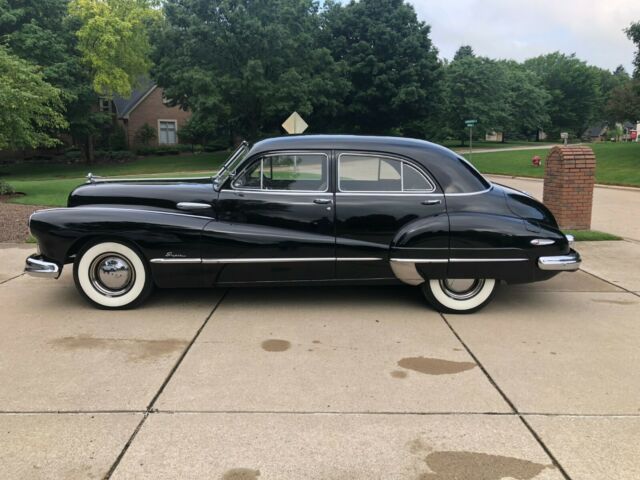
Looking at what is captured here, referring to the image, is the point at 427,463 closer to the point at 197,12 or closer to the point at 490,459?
the point at 490,459

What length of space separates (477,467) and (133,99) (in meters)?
49.0

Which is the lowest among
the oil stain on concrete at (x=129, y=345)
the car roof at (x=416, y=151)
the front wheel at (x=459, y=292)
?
the oil stain on concrete at (x=129, y=345)

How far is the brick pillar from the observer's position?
28.6ft

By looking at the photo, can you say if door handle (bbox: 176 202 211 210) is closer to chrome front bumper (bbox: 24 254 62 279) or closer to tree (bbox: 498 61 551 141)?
chrome front bumper (bbox: 24 254 62 279)

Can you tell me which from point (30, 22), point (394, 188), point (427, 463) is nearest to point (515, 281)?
point (394, 188)

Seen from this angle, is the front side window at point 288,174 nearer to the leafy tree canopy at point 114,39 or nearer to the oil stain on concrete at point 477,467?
the oil stain on concrete at point 477,467

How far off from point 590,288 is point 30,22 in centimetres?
3718

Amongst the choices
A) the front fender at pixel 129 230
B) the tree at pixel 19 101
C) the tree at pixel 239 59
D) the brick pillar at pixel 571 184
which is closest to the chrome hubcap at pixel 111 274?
the front fender at pixel 129 230

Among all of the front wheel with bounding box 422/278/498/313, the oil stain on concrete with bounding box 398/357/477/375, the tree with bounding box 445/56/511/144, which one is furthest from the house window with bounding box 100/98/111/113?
the oil stain on concrete with bounding box 398/357/477/375

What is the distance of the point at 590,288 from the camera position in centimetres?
603

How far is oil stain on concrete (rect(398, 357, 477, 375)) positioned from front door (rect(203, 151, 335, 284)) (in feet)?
4.42

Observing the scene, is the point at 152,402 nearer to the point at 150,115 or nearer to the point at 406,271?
the point at 406,271

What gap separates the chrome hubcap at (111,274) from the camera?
508cm

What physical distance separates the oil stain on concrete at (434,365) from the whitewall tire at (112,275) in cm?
262
